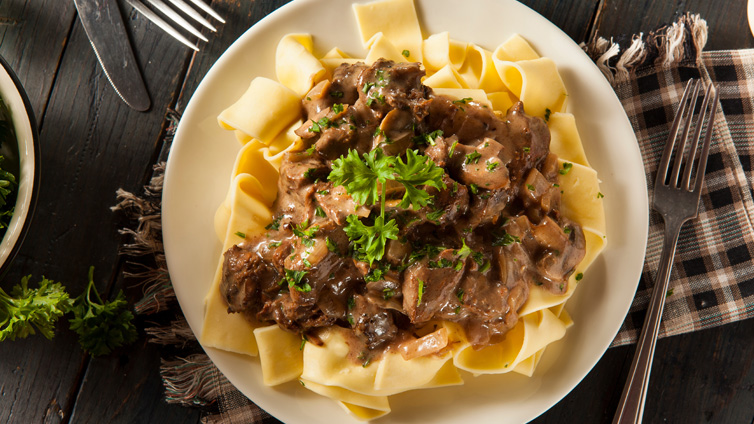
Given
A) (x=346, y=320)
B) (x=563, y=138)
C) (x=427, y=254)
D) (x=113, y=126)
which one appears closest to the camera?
(x=427, y=254)

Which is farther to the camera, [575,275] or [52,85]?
[52,85]

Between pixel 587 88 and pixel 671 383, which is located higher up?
pixel 587 88

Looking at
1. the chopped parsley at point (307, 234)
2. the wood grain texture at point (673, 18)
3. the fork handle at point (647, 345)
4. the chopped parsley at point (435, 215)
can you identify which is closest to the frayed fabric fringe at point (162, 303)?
the chopped parsley at point (307, 234)

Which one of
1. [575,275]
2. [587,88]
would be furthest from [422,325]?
[587,88]

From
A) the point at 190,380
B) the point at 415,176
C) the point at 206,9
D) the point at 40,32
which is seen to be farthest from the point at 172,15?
the point at 190,380

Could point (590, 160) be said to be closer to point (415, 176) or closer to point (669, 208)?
point (669, 208)

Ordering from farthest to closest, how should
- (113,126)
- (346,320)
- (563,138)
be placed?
(113,126), (563,138), (346,320)

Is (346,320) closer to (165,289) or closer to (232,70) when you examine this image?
(165,289)
